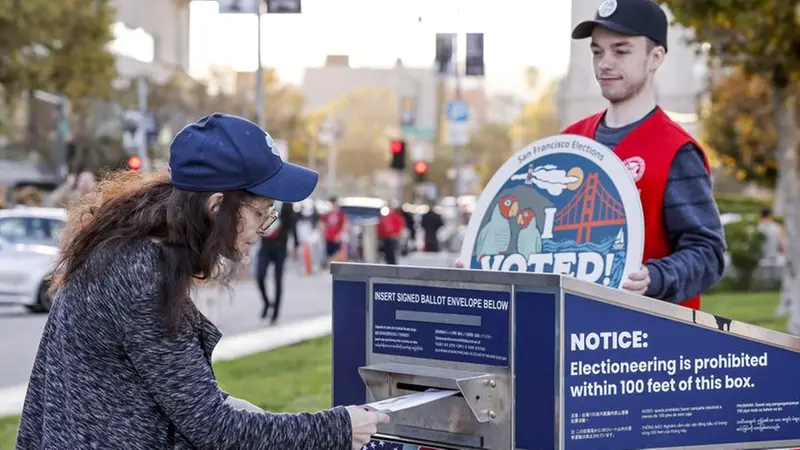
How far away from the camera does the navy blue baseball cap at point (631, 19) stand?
4508 millimetres

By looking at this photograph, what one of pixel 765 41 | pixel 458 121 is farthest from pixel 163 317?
pixel 458 121

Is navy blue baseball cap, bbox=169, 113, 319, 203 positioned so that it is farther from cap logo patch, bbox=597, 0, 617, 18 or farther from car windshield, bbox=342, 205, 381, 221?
car windshield, bbox=342, 205, 381, 221

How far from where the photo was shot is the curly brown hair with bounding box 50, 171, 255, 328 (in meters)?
3.29

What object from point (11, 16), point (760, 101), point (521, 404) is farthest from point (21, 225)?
point (760, 101)

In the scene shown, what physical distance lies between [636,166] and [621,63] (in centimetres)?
34

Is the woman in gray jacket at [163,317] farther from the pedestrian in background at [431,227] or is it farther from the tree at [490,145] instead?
the tree at [490,145]

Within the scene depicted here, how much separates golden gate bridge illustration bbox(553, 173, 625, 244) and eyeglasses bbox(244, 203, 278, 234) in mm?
1087

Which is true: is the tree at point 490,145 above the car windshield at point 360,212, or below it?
above

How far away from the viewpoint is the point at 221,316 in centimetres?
2134

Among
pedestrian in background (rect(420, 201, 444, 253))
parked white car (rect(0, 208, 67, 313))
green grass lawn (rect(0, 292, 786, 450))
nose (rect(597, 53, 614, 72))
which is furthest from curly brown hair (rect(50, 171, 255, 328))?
pedestrian in background (rect(420, 201, 444, 253))

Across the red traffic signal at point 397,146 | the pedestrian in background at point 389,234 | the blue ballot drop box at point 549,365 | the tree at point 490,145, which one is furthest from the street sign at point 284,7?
the tree at point 490,145

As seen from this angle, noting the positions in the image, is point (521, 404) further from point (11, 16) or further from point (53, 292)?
point (11, 16)

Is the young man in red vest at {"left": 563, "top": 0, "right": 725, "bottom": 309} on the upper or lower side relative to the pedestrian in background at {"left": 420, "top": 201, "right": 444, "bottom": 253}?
upper

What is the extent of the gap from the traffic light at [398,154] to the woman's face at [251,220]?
113ft
